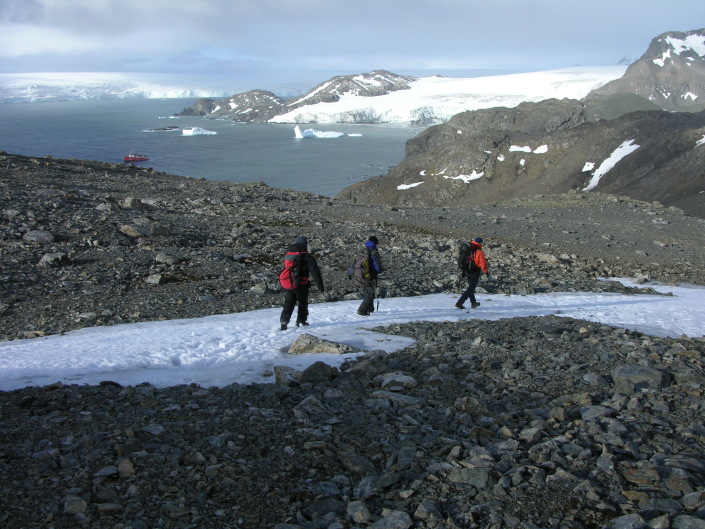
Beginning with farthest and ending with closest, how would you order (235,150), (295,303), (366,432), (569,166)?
(235,150), (569,166), (295,303), (366,432)

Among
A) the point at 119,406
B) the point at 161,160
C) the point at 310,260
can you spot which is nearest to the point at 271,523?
the point at 119,406

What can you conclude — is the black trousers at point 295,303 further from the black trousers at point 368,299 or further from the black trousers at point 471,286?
the black trousers at point 471,286

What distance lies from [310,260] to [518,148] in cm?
6920

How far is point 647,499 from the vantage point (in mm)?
3789

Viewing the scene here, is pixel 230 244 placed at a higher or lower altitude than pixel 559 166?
lower

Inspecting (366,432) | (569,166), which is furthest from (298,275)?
(569,166)

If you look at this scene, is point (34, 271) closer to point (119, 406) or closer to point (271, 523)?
point (119, 406)

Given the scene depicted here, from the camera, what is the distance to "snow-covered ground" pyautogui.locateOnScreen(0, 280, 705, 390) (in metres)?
6.80

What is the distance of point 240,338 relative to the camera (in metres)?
8.51

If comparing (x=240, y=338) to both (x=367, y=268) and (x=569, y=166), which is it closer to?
(x=367, y=268)

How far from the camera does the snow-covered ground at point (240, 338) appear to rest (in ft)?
22.3

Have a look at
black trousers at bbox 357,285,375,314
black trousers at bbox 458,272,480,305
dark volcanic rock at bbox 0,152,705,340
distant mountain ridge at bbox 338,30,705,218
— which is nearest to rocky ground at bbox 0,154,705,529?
dark volcanic rock at bbox 0,152,705,340

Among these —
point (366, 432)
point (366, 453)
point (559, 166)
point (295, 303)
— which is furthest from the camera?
point (559, 166)

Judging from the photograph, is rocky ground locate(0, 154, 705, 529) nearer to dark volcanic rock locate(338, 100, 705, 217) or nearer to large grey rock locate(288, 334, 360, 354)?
large grey rock locate(288, 334, 360, 354)
